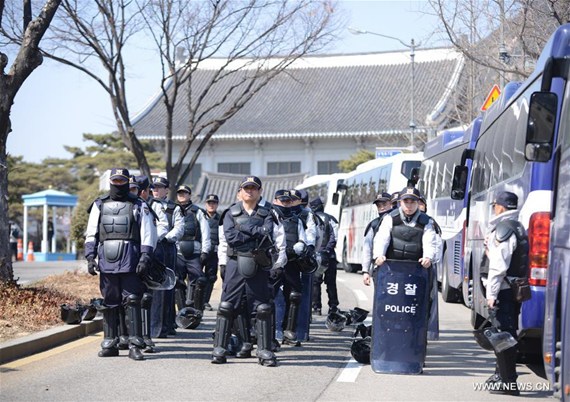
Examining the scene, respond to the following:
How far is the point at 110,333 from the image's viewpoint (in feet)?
38.6

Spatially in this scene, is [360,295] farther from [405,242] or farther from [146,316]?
[405,242]

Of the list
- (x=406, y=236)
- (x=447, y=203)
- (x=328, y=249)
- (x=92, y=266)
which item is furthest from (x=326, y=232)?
(x=447, y=203)

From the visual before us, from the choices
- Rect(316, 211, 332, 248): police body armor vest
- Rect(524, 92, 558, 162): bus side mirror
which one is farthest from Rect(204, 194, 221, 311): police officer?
Rect(524, 92, 558, 162): bus side mirror

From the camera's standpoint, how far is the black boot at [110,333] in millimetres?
11641

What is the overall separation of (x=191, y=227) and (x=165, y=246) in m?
1.61

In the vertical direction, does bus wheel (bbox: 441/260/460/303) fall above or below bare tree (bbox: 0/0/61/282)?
below

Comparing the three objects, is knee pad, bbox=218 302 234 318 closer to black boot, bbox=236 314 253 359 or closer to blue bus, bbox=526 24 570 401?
black boot, bbox=236 314 253 359

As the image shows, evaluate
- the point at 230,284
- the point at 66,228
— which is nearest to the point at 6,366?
the point at 230,284

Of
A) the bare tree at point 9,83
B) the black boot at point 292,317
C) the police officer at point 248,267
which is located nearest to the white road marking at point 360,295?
the black boot at point 292,317

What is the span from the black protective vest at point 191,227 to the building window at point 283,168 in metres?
48.8

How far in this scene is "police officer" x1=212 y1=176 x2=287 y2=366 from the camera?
1126cm

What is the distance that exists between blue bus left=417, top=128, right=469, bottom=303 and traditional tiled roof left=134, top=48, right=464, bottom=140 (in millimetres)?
36202

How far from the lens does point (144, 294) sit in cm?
1249

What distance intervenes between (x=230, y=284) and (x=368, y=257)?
1.51 meters
